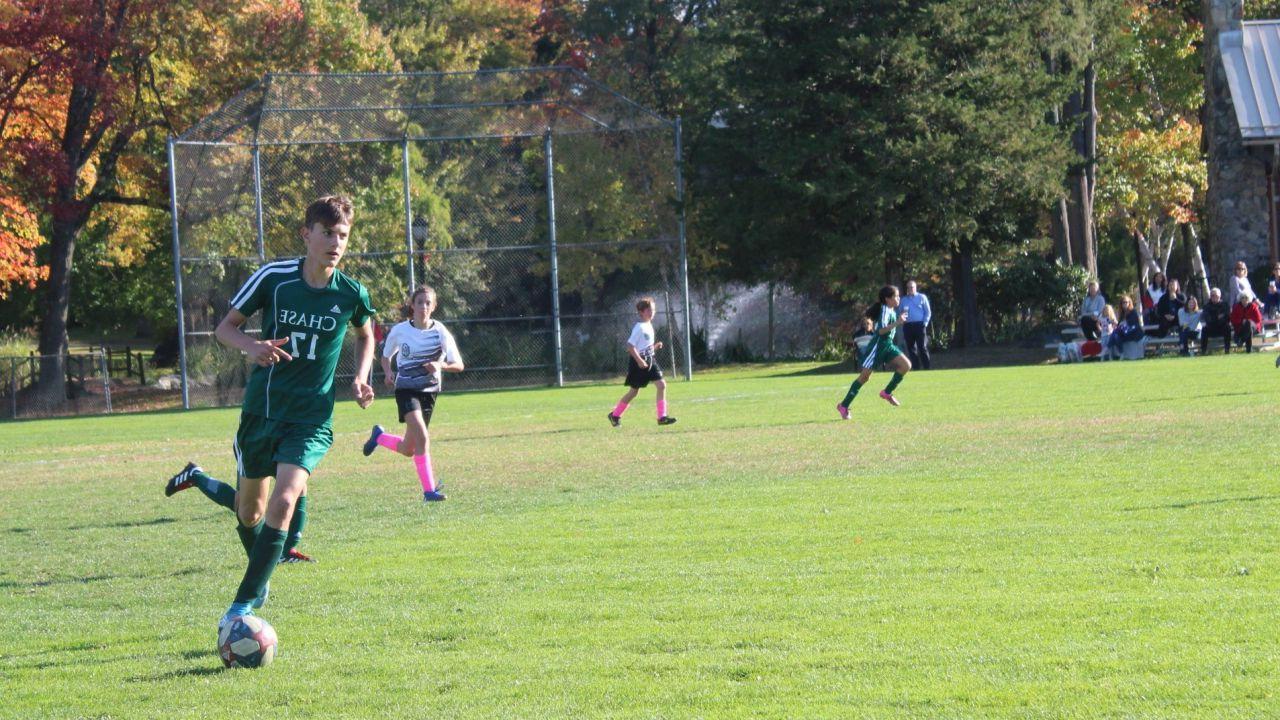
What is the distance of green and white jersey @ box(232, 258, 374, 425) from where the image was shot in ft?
21.5

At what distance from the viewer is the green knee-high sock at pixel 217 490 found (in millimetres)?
8539

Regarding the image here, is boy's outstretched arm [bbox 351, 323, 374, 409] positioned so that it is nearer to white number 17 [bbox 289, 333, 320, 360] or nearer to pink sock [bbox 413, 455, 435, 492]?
white number 17 [bbox 289, 333, 320, 360]

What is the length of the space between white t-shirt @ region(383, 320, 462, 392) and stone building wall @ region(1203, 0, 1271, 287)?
26827 millimetres

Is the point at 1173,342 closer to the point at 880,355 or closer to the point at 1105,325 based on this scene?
the point at 1105,325

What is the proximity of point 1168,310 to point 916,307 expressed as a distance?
567 cm

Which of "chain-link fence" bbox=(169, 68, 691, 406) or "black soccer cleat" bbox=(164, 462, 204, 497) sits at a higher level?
"chain-link fence" bbox=(169, 68, 691, 406)

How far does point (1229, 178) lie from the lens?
34062mm

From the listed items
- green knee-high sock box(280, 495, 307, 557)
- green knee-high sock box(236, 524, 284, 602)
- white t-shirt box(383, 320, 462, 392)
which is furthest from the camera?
white t-shirt box(383, 320, 462, 392)

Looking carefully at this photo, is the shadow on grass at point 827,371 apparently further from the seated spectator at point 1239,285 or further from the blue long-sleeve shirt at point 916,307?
the seated spectator at point 1239,285

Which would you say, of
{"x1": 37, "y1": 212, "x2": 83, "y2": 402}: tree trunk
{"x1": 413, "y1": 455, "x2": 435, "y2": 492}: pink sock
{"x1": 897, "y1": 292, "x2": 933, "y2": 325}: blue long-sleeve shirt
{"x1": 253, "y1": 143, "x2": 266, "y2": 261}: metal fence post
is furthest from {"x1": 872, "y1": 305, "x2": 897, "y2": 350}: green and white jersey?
{"x1": 37, "y1": 212, "x2": 83, "y2": 402}: tree trunk

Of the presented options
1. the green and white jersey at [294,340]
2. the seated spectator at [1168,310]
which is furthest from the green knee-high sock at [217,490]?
the seated spectator at [1168,310]

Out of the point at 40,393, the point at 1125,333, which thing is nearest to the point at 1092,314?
the point at 1125,333

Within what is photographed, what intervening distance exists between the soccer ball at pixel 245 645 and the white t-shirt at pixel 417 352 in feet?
20.8

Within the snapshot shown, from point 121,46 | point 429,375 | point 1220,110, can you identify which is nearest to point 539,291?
point 121,46
